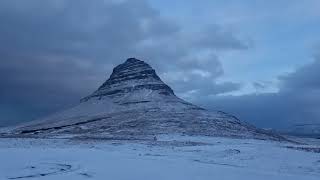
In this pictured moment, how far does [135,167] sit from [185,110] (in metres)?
154

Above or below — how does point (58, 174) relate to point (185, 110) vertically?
below

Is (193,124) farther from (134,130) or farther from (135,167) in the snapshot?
(135,167)

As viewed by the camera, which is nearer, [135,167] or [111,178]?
[111,178]

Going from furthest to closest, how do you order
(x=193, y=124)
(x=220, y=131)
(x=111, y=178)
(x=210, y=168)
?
1. (x=193, y=124)
2. (x=220, y=131)
3. (x=210, y=168)
4. (x=111, y=178)

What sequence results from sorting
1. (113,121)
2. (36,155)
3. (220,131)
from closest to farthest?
(36,155), (220,131), (113,121)

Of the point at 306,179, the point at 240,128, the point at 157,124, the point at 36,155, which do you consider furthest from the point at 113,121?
the point at 306,179

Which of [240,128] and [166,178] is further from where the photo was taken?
[240,128]

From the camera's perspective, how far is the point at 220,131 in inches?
5315

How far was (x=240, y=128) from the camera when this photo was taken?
496ft

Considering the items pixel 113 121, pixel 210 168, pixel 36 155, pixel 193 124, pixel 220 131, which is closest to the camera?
pixel 210 168

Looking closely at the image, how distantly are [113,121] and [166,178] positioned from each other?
144 metres

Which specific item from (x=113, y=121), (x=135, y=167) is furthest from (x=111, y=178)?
(x=113, y=121)

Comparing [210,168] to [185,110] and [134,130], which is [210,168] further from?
[185,110]

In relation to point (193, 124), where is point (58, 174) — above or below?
below
